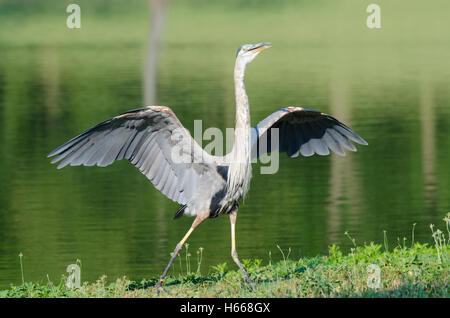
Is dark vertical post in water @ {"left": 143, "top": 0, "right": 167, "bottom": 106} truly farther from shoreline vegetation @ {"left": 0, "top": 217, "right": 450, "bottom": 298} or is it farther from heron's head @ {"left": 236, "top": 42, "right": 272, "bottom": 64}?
heron's head @ {"left": 236, "top": 42, "right": 272, "bottom": 64}

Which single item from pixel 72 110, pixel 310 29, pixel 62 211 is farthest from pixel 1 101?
pixel 310 29

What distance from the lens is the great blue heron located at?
8117 mm

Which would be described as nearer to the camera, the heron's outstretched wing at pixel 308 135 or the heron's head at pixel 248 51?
the heron's head at pixel 248 51

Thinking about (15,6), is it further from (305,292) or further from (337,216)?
(305,292)

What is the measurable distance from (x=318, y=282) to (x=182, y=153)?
175 cm

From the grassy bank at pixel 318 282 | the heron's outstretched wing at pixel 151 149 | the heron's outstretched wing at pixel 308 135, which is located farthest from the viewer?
the heron's outstretched wing at pixel 308 135

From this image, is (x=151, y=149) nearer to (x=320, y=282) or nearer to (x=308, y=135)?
(x=308, y=135)

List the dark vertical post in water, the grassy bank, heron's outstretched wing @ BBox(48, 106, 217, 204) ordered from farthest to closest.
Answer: the dark vertical post in water → heron's outstretched wing @ BBox(48, 106, 217, 204) → the grassy bank

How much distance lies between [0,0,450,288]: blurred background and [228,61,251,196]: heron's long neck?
106 inches

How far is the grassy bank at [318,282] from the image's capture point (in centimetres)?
730

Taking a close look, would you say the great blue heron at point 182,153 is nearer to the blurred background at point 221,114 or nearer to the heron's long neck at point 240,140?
the heron's long neck at point 240,140

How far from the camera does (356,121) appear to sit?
21.1 m

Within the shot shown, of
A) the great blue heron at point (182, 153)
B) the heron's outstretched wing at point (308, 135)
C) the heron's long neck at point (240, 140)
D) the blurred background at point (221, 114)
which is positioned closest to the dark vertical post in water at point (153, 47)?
the blurred background at point (221, 114)

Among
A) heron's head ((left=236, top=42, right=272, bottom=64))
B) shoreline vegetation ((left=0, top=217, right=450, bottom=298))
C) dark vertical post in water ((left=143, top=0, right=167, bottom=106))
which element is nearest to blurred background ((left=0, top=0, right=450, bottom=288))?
dark vertical post in water ((left=143, top=0, right=167, bottom=106))
